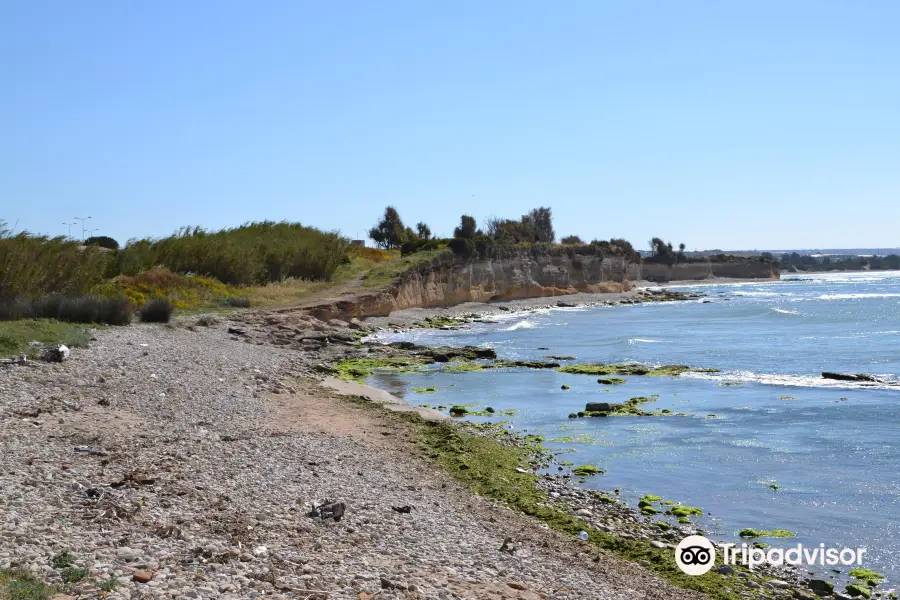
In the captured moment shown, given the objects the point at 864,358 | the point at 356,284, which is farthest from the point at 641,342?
the point at 356,284

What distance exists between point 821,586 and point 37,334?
16.8 m

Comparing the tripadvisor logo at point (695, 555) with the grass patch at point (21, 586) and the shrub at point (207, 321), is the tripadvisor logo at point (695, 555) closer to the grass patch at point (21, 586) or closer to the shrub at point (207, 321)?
the grass patch at point (21, 586)

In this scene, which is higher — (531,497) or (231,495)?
(231,495)

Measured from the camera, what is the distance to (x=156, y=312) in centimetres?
2686

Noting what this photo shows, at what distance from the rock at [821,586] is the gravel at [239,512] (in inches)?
54.3

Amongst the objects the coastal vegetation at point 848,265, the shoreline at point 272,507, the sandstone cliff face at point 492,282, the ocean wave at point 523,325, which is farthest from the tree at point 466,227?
the coastal vegetation at point 848,265

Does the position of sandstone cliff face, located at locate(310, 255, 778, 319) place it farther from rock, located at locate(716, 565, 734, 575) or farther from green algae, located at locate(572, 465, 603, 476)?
rock, located at locate(716, 565, 734, 575)

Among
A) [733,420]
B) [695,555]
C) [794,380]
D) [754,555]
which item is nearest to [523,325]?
[794,380]

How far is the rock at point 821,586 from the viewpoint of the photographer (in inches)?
327

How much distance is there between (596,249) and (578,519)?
233 ft

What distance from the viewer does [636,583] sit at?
26.8ft

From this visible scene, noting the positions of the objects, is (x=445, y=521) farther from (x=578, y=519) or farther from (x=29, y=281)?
(x=29, y=281)

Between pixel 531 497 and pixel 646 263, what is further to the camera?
pixel 646 263

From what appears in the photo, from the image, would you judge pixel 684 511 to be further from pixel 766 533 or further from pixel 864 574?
pixel 864 574
